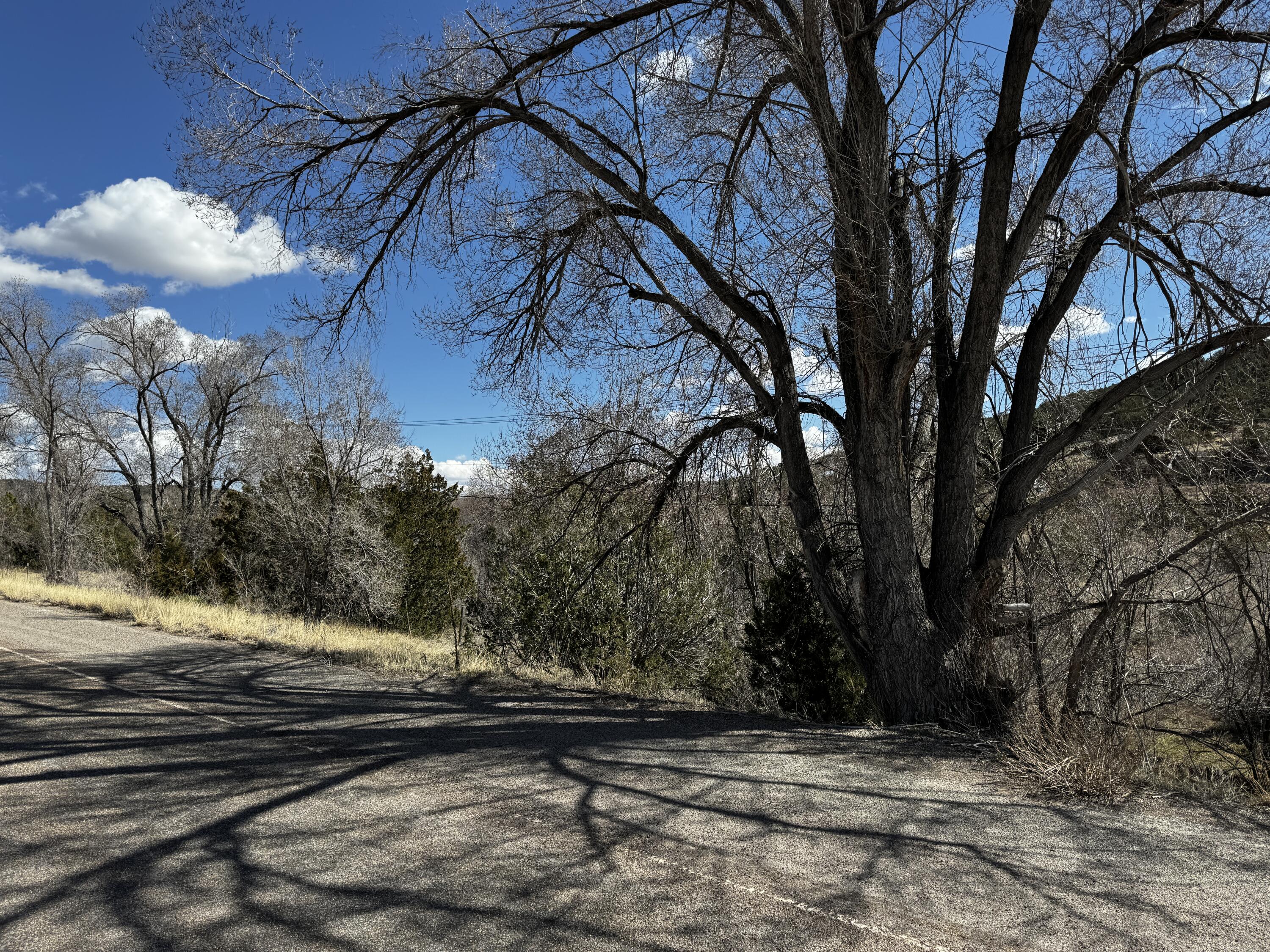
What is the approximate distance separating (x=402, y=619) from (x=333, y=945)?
22.8 m

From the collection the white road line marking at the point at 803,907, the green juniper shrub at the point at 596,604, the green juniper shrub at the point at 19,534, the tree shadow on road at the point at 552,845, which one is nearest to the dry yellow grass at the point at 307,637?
the green juniper shrub at the point at 596,604

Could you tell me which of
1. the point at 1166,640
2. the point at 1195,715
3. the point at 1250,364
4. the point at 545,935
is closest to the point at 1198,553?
the point at 1166,640

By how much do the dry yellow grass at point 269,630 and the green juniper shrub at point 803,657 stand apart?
14.5 ft

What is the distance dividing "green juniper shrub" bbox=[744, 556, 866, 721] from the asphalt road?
5438 mm

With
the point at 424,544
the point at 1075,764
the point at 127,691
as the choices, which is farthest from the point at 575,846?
the point at 424,544

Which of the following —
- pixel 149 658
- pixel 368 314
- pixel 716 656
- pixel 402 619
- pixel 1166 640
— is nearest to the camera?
pixel 1166 640

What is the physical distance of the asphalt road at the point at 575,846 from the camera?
346 centimetres

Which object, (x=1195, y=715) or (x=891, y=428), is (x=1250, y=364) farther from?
(x=1195, y=715)

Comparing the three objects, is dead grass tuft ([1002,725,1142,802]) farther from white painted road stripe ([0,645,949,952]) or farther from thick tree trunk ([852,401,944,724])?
white painted road stripe ([0,645,949,952])

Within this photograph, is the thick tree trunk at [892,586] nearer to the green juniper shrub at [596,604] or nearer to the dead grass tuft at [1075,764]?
the dead grass tuft at [1075,764]

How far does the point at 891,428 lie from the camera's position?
8328 millimetres

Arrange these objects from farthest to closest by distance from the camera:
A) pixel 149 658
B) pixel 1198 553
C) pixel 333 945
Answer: pixel 149 658, pixel 1198 553, pixel 333 945

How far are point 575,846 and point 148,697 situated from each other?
20.6ft

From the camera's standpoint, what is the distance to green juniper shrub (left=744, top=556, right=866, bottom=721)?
1265cm
